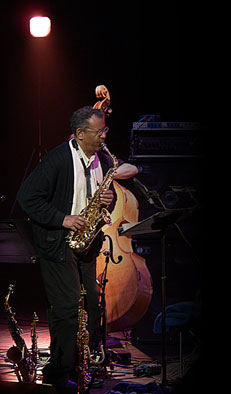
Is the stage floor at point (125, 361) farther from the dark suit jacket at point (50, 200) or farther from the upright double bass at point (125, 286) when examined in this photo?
the dark suit jacket at point (50, 200)

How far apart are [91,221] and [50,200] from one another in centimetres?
31

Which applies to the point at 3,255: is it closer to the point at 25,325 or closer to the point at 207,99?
the point at 25,325

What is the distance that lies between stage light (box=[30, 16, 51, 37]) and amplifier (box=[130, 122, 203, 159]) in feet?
6.85

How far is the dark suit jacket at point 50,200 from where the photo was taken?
3.08 m

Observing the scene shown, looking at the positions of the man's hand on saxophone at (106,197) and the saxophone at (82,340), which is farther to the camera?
the man's hand on saxophone at (106,197)

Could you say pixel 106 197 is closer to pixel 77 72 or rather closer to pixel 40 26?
pixel 40 26

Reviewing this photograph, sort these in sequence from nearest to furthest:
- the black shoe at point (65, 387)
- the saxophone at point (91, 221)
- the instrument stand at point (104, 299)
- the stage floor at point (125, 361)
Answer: the black shoe at point (65, 387)
the saxophone at point (91, 221)
the stage floor at point (125, 361)
the instrument stand at point (104, 299)

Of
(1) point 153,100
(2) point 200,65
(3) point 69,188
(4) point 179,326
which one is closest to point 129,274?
(4) point 179,326

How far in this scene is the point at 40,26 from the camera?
19.4 ft

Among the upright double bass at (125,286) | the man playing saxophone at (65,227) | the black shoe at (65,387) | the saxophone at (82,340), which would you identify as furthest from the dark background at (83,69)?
the black shoe at (65,387)

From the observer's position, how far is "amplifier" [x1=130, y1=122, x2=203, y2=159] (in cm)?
459

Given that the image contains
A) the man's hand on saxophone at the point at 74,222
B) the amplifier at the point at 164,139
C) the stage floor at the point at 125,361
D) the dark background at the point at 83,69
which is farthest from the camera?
the dark background at the point at 83,69

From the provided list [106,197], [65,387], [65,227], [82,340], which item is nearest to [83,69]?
[106,197]

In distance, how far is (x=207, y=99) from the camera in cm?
174
